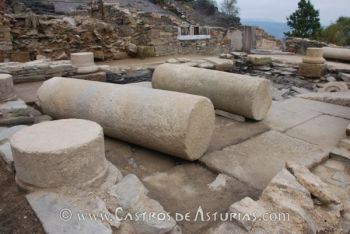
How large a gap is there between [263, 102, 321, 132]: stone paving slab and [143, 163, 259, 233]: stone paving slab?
1.71 metres

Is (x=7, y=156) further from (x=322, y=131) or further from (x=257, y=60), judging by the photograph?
(x=257, y=60)

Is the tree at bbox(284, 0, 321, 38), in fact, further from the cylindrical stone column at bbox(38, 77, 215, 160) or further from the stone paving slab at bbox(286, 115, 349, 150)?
the cylindrical stone column at bbox(38, 77, 215, 160)

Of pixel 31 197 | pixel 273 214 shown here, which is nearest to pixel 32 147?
pixel 31 197

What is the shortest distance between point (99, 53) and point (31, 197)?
8036mm

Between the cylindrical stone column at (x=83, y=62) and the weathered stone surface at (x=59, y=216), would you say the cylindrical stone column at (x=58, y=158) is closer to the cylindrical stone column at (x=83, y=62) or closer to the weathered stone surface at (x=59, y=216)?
the weathered stone surface at (x=59, y=216)

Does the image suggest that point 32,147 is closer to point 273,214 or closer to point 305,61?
point 273,214

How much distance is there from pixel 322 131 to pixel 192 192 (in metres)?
2.43

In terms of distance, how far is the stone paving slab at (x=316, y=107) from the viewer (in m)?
4.87

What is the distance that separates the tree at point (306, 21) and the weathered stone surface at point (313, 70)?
1951 cm

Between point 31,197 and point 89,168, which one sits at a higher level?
point 89,168

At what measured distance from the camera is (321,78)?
8680mm

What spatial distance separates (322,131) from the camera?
→ 4.05 m

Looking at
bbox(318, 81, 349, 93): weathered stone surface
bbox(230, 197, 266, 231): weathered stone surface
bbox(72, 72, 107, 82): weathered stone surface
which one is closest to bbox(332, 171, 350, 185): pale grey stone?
bbox(230, 197, 266, 231): weathered stone surface

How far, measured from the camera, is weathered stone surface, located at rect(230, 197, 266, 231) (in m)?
2.08
